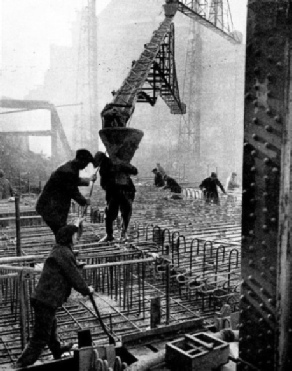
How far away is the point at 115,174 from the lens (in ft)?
20.1

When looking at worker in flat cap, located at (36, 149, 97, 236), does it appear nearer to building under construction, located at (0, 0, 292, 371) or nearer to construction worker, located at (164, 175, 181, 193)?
building under construction, located at (0, 0, 292, 371)

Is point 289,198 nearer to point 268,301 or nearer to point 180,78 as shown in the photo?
point 268,301

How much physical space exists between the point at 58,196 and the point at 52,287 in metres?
1.59

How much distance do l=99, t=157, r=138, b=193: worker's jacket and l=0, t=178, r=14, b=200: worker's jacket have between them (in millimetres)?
14328

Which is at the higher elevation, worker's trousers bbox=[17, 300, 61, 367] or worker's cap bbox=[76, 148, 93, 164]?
worker's cap bbox=[76, 148, 93, 164]

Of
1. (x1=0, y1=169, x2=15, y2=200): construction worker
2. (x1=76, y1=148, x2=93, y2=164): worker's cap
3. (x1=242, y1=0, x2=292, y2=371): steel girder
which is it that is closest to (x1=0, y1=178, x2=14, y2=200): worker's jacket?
(x1=0, y1=169, x2=15, y2=200): construction worker

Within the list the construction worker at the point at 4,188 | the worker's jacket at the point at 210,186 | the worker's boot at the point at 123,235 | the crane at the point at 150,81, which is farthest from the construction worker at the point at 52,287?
the construction worker at the point at 4,188

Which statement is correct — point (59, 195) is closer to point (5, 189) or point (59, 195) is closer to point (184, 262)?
point (184, 262)

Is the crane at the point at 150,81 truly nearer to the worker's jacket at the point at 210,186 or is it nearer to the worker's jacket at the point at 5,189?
the worker's jacket at the point at 210,186

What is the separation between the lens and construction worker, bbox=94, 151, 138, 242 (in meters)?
6.05

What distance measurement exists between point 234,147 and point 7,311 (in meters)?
41.6

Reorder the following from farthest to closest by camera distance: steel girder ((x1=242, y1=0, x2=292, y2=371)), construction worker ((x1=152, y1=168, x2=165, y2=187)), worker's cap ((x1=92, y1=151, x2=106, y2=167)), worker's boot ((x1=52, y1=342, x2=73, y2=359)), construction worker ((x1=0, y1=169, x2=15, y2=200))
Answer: construction worker ((x1=0, y1=169, x2=15, y2=200))
construction worker ((x1=152, y1=168, x2=165, y2=187))
worker's cap ((x1=92, y1=151, x2=106, y2=167))
worker's boot ((x1=52, y1=342, x2=73, y2=359))
steel girder ((x1=242, y1=0, x2=292, y2=371))

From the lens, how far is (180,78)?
50062 mm

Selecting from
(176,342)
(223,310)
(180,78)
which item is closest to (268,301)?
(176,342)
